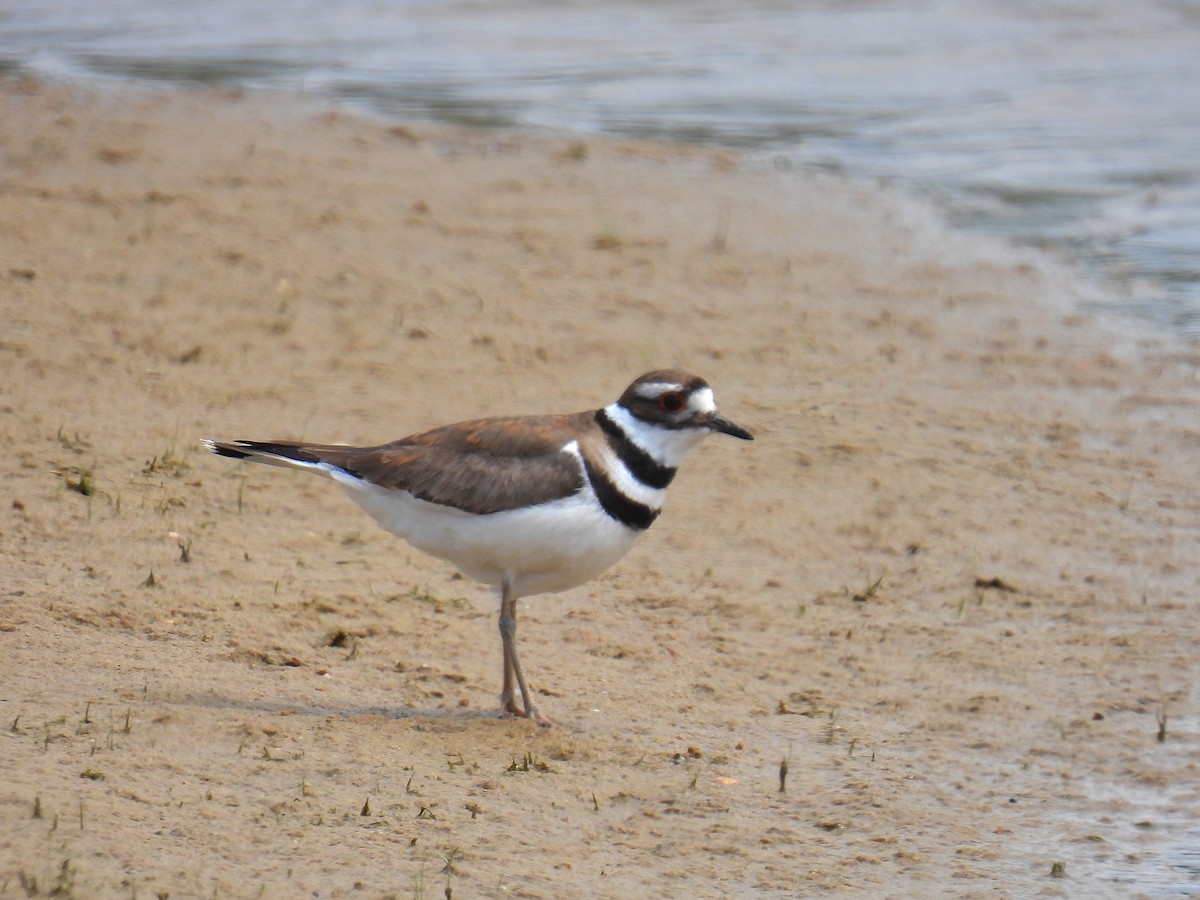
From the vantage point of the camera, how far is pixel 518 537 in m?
5.34

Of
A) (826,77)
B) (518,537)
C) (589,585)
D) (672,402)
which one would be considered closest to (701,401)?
(672,402)

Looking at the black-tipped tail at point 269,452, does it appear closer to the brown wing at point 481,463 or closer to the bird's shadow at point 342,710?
the brown wing at point 481,463

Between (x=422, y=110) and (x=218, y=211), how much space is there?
3.53 metres

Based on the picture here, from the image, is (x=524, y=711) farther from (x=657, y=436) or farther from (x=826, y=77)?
(x=826, y=77)

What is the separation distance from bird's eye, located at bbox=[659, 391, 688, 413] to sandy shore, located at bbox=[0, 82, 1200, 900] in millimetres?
991

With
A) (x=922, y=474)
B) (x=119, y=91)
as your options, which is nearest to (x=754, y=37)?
(x=119, y=91)

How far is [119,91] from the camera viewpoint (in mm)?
→ 12883

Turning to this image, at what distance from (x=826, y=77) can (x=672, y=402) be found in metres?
9.73

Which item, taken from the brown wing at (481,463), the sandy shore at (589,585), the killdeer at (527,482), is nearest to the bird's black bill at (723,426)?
the killdeer at (527,482)

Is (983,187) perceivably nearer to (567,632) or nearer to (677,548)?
(677,548)

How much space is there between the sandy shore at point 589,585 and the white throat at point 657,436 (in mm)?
837

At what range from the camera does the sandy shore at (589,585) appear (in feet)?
15.4

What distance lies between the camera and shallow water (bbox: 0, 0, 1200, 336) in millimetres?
11562

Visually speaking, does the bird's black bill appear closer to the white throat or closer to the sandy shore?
the white throat
